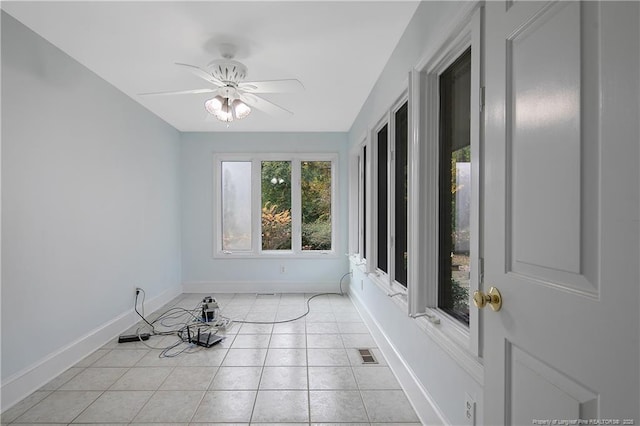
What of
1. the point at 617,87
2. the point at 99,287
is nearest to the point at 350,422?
the point at 617,87

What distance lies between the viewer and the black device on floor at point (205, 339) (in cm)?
290

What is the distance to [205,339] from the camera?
2.95 m

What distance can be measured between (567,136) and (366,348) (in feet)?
8.38

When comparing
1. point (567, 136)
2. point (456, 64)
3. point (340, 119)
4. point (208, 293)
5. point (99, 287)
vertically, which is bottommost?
point (208, 293)

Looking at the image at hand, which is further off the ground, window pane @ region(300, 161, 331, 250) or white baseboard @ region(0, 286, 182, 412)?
window pane @ region(300, 161, 331, 250)

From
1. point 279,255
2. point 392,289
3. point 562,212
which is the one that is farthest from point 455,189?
point 279,255

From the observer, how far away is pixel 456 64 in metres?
1.69

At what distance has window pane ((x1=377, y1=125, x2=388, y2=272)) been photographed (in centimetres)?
311

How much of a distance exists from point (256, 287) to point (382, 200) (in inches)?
109

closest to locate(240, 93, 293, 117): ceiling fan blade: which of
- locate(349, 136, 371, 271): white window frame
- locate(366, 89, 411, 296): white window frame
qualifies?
locate(366, 89, 411, 296): white window frame

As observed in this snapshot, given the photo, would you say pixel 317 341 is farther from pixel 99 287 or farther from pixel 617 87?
pixel 617 87

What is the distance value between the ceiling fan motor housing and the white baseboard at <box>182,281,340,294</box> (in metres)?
3.31

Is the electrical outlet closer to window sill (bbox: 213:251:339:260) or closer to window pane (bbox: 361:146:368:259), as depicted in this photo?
window pane (bbox: 361:146:368:259)

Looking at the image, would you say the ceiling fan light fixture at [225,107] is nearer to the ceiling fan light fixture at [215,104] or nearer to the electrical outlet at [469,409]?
the ceiling fan light fixture at [215,104]
